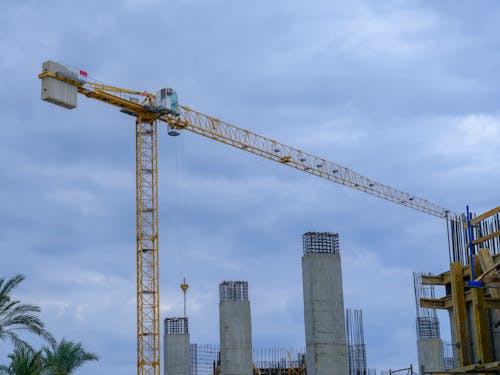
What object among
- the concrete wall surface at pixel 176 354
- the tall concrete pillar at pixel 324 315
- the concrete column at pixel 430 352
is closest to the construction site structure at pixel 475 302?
the tall concrete pillar at pixel 324 315

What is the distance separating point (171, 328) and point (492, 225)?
27301 millimetres

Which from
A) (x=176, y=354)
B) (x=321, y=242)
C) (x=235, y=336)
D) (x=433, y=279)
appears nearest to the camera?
(x=433, y=279)

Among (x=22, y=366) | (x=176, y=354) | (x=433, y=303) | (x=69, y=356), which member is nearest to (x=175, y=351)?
(x=176, y=354)

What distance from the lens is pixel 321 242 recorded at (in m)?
26.2

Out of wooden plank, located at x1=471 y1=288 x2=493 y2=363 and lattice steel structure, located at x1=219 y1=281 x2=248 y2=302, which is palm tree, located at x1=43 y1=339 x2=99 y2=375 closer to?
Answer: lattice steel structure, located at x1=219 y1=281 x2=248 y2=302

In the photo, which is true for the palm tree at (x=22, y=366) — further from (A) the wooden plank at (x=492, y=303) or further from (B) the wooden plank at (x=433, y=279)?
(A) the wooden plank at (x=492, y=303)

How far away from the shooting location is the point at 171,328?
44656mm

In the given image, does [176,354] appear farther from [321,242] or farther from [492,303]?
[492,303]

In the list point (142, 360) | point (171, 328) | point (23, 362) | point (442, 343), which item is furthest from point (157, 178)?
point (23, 362)

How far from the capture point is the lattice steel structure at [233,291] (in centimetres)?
3300

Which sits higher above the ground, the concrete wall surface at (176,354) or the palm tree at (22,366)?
the concrete wall surface at (176,354)

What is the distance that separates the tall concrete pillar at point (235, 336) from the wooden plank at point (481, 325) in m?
16.2

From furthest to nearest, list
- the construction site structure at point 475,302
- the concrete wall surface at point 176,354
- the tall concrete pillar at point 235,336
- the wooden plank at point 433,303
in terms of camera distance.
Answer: the concrete wall surface at point 176,354 < the tall concrete pillar at point 235,336 < the wooden plank at point 433,303 < the construction site structure at point 475,302

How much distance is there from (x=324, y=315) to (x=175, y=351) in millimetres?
19757
